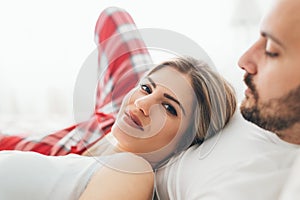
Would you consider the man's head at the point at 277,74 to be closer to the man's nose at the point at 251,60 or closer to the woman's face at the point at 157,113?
the man's nose at the point at 251,60

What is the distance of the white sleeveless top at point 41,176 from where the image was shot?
966 millimetres

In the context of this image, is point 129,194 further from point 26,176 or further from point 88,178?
point 26,176

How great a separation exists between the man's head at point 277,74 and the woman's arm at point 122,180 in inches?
9.6

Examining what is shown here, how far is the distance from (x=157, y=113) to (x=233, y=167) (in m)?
0.20

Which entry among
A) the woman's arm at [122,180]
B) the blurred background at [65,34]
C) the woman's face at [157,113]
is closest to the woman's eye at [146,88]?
the woman's face at [157,113]

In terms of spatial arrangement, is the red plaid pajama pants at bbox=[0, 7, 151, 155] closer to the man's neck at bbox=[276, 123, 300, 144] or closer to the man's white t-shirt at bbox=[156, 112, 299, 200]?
the man's white t-shirt at bbox=[156, 112, 299, 200]

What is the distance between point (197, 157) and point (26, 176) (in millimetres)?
356

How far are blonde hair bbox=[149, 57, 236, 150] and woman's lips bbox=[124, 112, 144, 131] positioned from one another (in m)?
0.12

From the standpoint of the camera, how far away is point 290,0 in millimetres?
843

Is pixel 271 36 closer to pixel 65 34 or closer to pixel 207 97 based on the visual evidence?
pixel 207 97

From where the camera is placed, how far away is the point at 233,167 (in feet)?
2.99

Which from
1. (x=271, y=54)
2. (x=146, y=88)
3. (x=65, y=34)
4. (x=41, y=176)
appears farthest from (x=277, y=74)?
(x=65, y=34)

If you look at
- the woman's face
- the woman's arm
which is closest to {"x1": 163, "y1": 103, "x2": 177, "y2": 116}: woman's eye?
the woman's face

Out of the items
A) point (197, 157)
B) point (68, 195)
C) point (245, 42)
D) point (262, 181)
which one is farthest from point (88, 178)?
point (245, 42)
